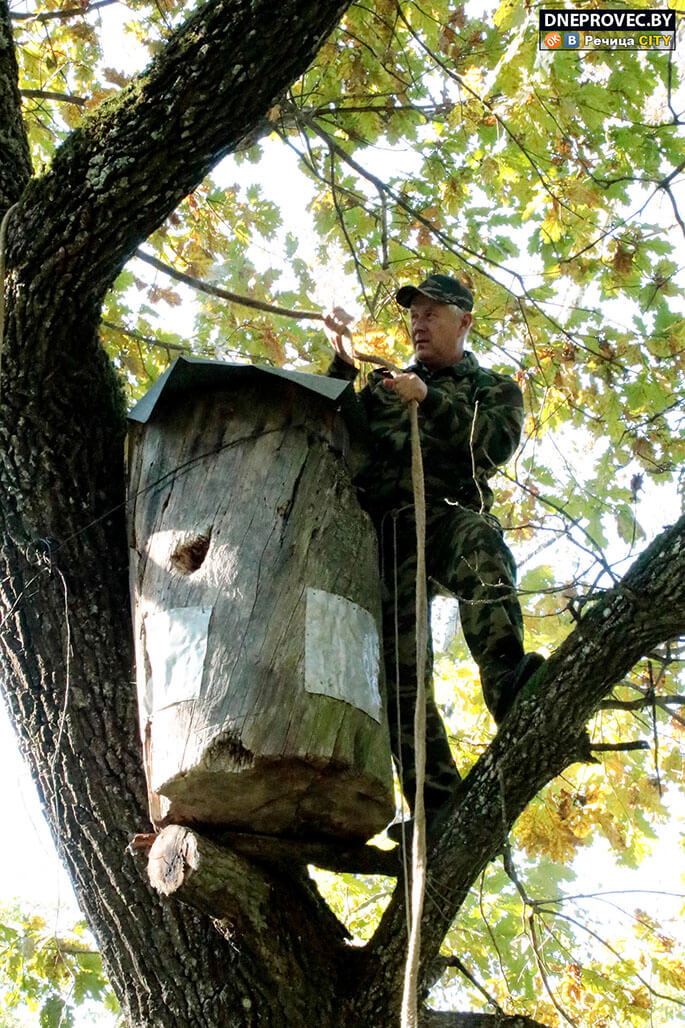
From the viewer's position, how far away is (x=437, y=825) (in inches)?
112

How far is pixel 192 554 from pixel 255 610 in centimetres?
32

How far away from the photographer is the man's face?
4.08m

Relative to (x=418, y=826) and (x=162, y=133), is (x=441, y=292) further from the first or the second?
(x=418, y=826)

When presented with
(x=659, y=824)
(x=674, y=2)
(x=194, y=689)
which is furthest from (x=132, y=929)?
(x=674, y=2)

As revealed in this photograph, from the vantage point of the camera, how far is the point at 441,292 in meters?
4.12

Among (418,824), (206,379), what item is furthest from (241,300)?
(418,824)

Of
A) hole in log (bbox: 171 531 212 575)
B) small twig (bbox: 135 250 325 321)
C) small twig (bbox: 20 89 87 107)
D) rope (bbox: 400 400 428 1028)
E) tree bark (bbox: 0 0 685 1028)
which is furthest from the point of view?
small twig (bbox: 20 89 87 107)

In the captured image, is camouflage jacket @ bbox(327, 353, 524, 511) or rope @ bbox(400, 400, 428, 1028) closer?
rope @ bbox(400, 400, 428, 1028)

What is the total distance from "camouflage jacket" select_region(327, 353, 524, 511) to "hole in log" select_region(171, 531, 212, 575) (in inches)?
29.7

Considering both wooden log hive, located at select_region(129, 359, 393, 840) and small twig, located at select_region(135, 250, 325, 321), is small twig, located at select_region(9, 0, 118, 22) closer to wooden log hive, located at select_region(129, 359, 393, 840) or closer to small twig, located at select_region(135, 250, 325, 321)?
small twig, located at select_region(135, 250, 325, 321)

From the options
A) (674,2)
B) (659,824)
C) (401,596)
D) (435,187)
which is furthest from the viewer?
(435,187)

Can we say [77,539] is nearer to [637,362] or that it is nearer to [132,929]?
[132,929]

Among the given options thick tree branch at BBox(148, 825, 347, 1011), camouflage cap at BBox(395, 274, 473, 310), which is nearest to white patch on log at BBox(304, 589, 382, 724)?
thick tree branch at BBox(148, 825, 347, 1011)

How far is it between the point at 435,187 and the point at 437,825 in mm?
4176
